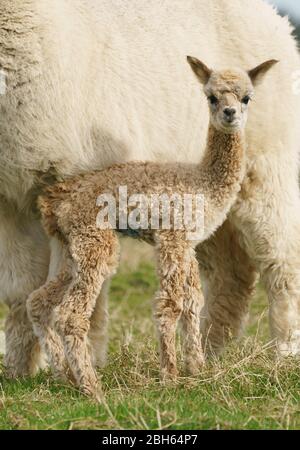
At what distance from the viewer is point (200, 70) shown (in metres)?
6.20

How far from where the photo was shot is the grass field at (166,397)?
516 cm

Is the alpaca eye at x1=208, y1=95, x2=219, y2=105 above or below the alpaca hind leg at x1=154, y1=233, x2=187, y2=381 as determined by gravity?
above

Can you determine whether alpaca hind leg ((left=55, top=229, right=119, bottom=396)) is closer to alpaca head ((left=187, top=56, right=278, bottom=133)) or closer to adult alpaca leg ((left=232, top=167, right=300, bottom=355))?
alpaca head ((left=187, top=56, right=278, bottom=133))

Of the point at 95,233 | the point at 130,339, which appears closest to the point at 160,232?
the point at 95,233

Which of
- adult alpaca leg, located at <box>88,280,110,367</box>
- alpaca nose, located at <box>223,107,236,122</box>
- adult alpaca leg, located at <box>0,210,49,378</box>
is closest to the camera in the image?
alpaca nose, located at <box>223,107,236,122</box>

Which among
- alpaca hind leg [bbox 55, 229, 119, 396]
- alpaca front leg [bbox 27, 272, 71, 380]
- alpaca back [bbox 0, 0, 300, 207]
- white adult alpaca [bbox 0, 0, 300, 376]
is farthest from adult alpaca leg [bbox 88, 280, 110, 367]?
alpaca back [bbox 0, 0, 300, 207]

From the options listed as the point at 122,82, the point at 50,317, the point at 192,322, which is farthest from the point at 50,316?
the point at 122,82

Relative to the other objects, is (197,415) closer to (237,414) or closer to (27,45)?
(237,414)

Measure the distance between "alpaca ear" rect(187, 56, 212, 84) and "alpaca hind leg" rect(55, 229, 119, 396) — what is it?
1105mm

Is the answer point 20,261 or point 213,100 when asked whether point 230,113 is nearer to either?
point 213,100

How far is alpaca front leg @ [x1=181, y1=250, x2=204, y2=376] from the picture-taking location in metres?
6.07

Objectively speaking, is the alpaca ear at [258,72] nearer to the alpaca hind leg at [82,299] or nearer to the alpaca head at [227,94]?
the alpaca head at [227,94]

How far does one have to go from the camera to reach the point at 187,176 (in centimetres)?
603

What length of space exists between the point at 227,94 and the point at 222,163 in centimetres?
38
